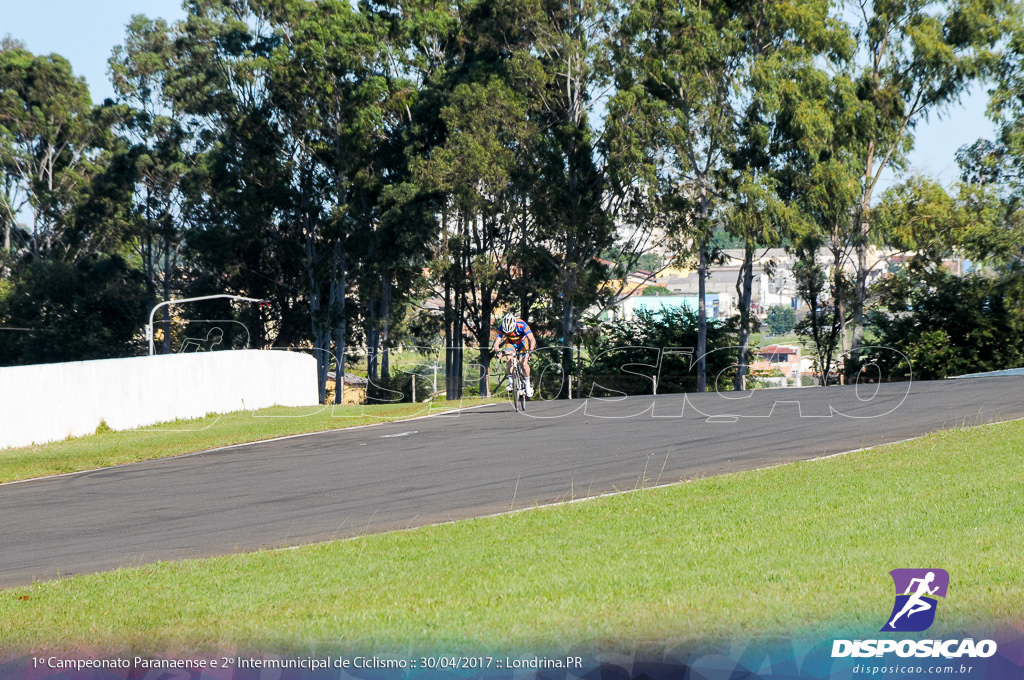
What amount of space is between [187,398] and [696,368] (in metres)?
24.5

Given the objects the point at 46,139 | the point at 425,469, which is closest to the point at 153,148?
→ the point at 46,139

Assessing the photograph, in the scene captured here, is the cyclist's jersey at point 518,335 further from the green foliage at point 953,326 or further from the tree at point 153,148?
the tree at point 153,148

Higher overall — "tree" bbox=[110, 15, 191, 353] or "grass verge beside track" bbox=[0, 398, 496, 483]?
"tree" bbox=[110, 15, 191, 353]

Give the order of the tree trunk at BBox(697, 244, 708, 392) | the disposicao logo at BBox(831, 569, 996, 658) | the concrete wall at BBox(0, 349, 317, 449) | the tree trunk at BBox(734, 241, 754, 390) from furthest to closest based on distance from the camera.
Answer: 1. the tree trunk at BBox(734, 241, 754, 390)
2. the tree trunk at BBox(697, 244, 708, 392)
3. the concrete wall at BBox(0, 349, 317, 449)
4. the disposicao logo at BBox(831, 569, 996, 658)

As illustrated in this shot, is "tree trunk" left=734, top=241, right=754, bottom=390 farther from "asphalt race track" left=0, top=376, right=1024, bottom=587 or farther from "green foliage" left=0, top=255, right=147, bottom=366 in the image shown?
"green foliage" left=0, top=255, right=147, bottom=366

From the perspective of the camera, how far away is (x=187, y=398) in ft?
93.1

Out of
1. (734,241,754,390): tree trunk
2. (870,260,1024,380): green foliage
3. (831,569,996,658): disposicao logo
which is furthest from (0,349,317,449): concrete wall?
(870,260,1024,380): green foliage

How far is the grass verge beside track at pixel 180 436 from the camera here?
1972cm

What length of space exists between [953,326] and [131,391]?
103ft

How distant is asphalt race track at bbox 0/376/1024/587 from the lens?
37.3ft

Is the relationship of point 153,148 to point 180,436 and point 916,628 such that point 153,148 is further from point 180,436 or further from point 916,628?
point 916,628

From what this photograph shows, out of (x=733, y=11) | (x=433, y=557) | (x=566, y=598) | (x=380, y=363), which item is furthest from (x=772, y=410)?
(x=380, y=363)

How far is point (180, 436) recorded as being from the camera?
2395 cm

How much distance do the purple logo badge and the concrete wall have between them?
1921cm
